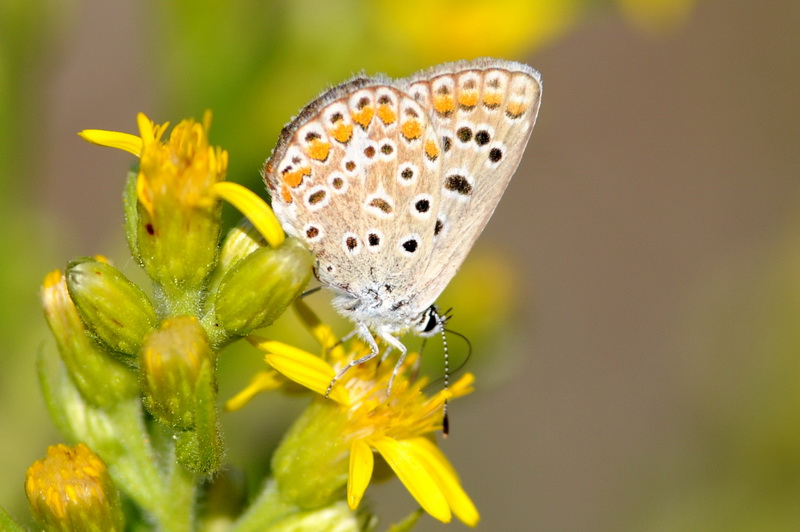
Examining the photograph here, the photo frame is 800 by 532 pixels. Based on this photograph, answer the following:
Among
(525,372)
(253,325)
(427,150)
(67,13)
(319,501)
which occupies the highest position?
(67,13)

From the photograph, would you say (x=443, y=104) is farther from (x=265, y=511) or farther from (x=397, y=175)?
(x=265, y=511)

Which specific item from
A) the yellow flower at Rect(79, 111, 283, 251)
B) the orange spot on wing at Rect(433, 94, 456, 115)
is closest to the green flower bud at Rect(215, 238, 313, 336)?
the yellow flower at Rect(79, 111, 283, 251)

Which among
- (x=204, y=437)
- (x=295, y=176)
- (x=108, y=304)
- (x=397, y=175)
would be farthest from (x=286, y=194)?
(x=204, y=437)

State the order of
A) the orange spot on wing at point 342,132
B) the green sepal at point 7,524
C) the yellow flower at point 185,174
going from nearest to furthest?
the green sepal at point 7,524, the yellow flower at point 185,174, the orange spot on wing at point 342,132

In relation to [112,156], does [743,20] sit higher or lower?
higher

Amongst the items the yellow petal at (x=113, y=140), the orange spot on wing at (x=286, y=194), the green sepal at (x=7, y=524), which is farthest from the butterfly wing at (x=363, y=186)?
the green sepal at (x=7, y=524)

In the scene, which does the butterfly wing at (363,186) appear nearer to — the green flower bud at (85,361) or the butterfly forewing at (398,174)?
the butterfly forewing at (398,174)

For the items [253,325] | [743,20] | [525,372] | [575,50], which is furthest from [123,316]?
[743,20]

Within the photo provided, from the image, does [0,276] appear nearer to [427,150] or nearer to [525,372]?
[427,150]
